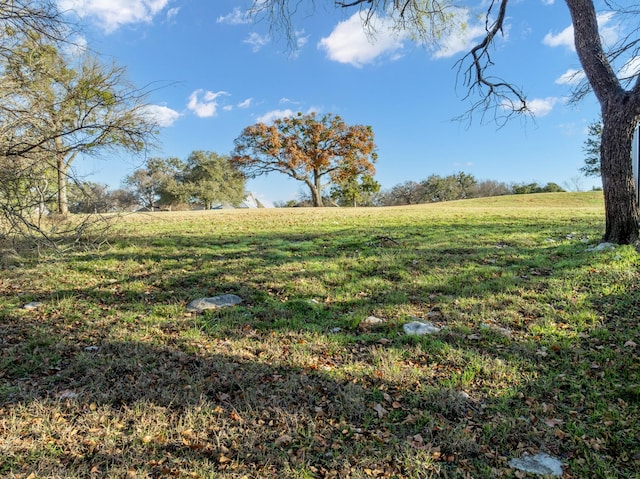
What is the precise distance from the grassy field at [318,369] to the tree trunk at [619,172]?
0.83 meters

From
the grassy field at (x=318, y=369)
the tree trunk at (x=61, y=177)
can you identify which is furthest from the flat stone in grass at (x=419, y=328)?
the tree trunk at (x=61, y=177)

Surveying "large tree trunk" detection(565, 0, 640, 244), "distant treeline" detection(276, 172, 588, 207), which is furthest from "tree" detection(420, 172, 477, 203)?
"large tree trunk" detection(565, 0, 640, 244)

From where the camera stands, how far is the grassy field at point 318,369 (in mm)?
2148

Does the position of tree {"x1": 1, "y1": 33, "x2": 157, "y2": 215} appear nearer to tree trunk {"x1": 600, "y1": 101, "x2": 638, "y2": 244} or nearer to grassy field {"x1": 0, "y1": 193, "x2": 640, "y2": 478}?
grassy field {"x1": 0, "y1": 193, "x2": 640, "y2": 478}

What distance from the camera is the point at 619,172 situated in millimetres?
6117

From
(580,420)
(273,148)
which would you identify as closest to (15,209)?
(580,420)

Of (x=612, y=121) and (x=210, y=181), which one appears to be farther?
(x=210, y=181)

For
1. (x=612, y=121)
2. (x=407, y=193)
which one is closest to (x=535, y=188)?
(x=407, y=193)

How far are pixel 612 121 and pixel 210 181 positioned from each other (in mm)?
40536

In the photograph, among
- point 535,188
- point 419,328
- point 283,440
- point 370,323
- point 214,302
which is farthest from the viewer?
point 535,188

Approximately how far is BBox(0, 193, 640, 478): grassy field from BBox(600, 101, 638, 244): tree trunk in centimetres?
83

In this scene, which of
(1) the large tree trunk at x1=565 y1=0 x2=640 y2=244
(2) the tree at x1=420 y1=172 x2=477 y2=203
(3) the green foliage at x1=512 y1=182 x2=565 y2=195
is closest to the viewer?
(1) the large tree trunk at x1=565 y1=0 x2=640 y2=244

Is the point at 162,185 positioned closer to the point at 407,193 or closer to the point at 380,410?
the point at 407,193

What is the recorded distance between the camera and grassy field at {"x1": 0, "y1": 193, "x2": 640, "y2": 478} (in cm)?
215
